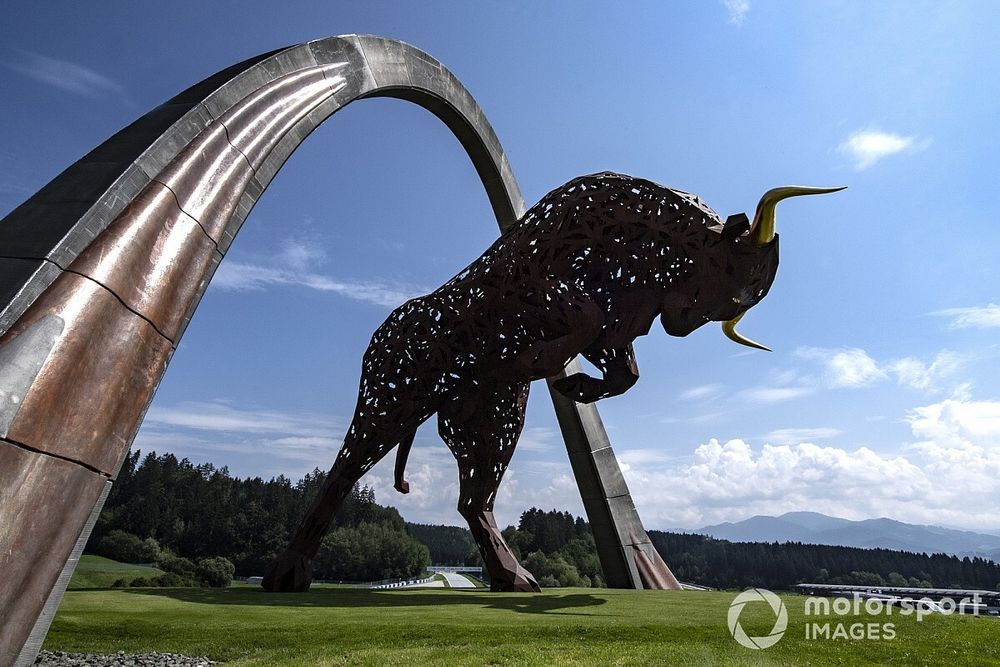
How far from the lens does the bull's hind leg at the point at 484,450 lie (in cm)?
1097

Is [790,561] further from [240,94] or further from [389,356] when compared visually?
[240,94]

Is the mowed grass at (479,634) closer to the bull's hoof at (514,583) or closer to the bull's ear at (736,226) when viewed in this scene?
the bull's hoof at (514,583)

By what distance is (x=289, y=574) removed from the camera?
1026 centimetres

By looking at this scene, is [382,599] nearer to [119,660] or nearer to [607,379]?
[119,660]

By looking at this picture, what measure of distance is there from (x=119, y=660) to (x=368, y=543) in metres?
28.0

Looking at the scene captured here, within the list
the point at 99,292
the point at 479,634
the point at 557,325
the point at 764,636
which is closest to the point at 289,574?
the point at 479,634

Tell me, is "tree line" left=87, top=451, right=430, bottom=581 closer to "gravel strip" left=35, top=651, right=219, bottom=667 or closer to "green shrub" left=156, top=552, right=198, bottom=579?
"green shrub" left=156, top=552, right=198, bottom=579

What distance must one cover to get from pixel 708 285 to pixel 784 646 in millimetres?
4899

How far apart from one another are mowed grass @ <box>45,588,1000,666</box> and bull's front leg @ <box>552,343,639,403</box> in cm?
316

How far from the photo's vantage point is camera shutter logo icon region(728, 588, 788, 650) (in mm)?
5926

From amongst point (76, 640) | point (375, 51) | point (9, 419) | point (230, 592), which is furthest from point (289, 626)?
point (375, 51)

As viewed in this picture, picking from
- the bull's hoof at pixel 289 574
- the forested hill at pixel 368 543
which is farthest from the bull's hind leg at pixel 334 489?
the forested hill at pixel 368 543

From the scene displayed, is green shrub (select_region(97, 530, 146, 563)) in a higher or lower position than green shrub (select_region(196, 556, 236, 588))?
higher

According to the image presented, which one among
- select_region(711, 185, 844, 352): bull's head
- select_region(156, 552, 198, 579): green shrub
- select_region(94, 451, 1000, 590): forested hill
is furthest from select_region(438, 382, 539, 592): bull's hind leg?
select_region(156, 552, 198, 579): green shrub
